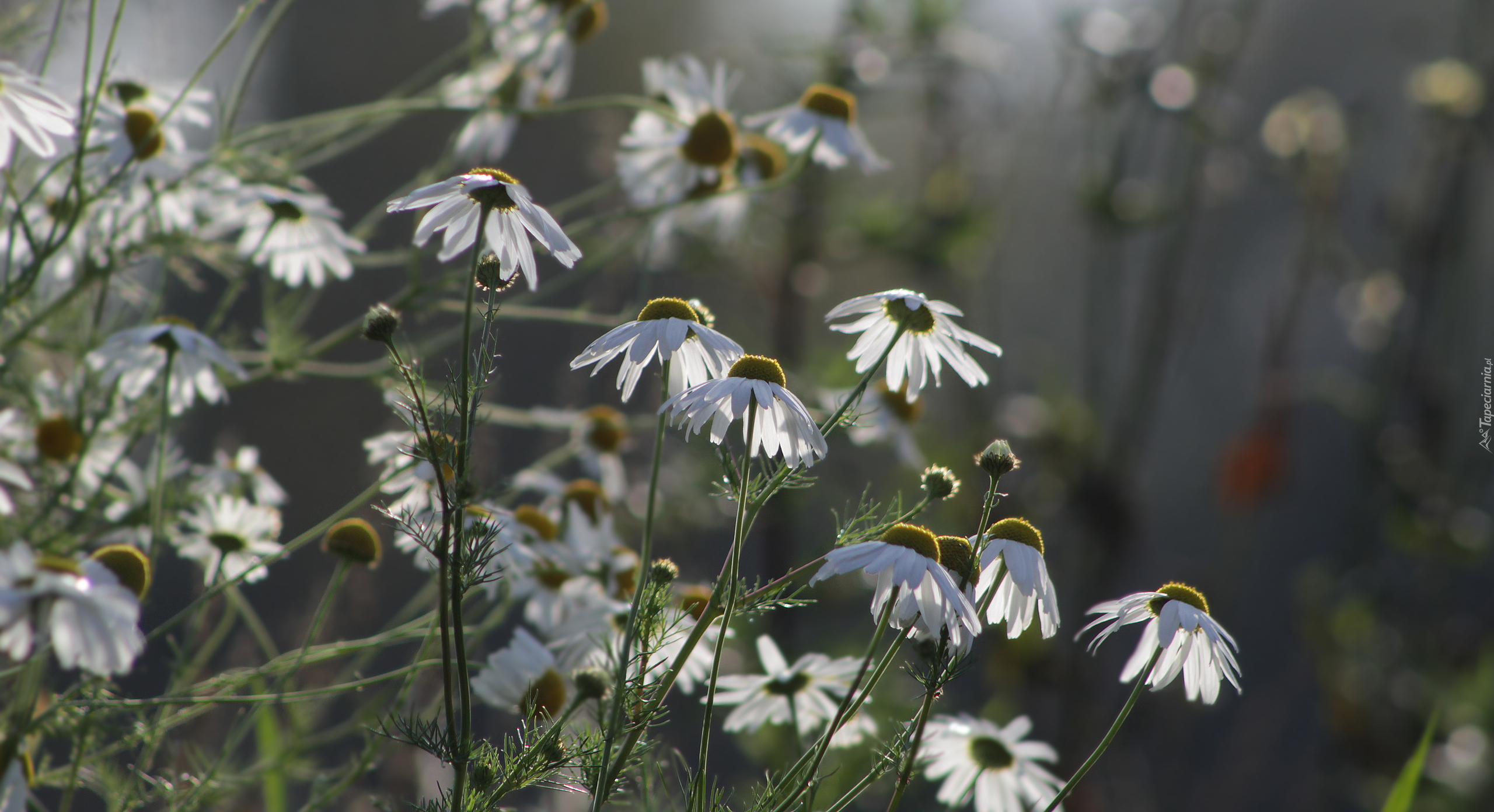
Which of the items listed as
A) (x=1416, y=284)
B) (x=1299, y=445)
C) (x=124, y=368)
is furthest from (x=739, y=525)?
(x=1299, y=445)

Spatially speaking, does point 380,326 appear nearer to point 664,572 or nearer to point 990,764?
point 664,572

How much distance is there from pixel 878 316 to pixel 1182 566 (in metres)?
2.19

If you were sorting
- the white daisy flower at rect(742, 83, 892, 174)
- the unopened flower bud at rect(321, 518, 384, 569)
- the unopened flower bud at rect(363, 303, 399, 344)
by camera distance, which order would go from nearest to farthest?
the unopened flower bud at rect(363, 303, 399, 344)
the unopened flower bud at rect(321, 518, 384, 569)
the white daisy flower at rect(742, 83, 892, 174)

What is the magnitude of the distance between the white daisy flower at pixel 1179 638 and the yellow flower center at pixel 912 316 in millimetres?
156

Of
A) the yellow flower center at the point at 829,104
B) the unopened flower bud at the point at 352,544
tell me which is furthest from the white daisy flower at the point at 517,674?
the yellow flower center at the point at 829,104

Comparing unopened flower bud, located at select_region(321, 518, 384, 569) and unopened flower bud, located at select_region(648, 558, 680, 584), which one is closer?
unopened flower bud, located at select_region(648, 558, 680, 584)

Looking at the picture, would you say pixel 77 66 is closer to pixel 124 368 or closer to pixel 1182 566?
pixel 124 368

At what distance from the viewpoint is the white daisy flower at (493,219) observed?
1.44ft

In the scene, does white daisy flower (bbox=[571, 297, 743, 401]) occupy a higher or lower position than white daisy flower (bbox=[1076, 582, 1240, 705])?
higher

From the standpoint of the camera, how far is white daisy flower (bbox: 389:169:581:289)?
44 cm

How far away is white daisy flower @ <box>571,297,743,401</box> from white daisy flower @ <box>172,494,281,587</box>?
323mm

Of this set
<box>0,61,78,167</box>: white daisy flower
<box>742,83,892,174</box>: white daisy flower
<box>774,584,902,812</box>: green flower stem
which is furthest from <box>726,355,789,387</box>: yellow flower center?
<box>742,83,892,174</box>: white daisy flower

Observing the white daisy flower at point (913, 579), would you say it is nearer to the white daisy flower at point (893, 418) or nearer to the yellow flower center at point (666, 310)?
the yellow flower center at point (666, 310)

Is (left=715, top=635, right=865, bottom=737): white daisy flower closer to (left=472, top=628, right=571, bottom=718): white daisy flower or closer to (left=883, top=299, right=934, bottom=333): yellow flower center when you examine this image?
(left=472, top=628, right=571, bottom=718): white daisy flower
